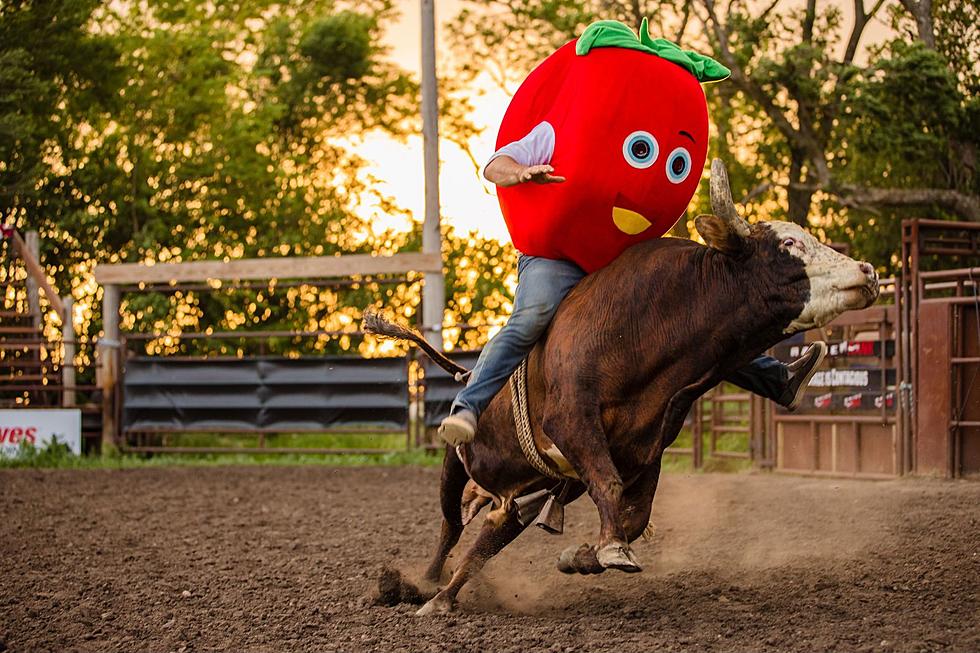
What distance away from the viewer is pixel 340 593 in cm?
567

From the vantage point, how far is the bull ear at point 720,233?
4.26 metres

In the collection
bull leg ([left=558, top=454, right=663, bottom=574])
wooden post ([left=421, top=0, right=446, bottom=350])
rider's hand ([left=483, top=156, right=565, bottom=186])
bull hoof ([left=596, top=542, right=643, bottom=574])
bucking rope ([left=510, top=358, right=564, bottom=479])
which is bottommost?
bull hoof ([left=596, top=542, right=643, bottom=574])

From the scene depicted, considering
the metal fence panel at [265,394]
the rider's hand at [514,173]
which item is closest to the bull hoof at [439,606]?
the rider's hand at [514,173]

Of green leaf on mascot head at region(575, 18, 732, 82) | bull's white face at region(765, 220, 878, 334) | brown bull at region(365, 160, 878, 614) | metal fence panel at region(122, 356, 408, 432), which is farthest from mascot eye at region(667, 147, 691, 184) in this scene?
metal fence panel at region(122, 356, 408, 432)

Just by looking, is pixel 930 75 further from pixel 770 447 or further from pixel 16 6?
pixel 16 6

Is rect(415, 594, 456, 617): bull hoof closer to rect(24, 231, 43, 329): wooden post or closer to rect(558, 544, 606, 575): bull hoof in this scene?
rect(558, 544, 606, 575): bull hoof

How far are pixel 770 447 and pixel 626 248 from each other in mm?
7260

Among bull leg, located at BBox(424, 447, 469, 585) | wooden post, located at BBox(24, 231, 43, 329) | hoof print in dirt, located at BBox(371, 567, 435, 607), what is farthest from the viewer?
wooden post, located at BBox(24, 231, 43, 329)

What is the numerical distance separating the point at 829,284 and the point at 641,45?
4.35ft

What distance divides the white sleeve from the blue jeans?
1.44ft

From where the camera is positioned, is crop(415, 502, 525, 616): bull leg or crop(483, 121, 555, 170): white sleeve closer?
crop(483, 121, 555, 170): white sleeve

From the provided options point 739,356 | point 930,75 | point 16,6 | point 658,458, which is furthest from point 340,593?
point 16,6

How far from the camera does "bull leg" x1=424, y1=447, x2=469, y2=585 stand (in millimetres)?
5543

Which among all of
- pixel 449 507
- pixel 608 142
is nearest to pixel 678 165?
pixel 608 142
